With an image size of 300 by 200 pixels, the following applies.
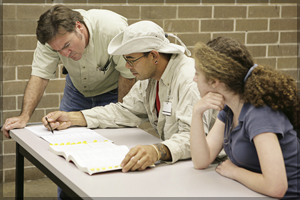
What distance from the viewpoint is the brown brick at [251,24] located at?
396cm

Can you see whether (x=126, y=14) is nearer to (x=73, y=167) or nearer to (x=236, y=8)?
(x=236, y=8)

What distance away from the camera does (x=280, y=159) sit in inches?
49.9

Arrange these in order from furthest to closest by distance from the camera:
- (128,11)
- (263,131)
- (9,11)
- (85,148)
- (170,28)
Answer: (170,28) → (128,11) → (9,11) → (85,148) → (263,131)

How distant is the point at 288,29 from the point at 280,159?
3216 millimetres

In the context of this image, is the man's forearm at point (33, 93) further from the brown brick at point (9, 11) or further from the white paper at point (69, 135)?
the brown brick at point (9, 11)

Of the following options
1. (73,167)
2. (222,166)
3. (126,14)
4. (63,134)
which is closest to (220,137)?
(222,166)

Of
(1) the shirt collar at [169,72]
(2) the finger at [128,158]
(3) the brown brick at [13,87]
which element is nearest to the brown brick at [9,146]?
(3) the brown brick at [13,87]

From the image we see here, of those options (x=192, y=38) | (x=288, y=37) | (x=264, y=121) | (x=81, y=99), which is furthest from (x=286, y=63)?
(x=264, y=121)

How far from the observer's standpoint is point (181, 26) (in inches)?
147

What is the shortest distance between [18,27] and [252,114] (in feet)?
8.11

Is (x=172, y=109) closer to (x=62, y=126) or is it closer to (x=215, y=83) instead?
(x=215, y=83)

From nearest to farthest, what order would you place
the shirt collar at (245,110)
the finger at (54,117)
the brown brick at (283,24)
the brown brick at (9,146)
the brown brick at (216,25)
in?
1. the shirt collar at (245,110)
2. the finger at (54,117)
3. the brown brick at (9,146)
4. the brown brick at (216,25)
5. the brown brick at (283,24)

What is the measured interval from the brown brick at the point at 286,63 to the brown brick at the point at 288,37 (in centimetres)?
19

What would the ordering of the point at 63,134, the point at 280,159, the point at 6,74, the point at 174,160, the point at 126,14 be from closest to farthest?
the point at 280,159
the point at 174,160
the point at 63,134
the point at 6,74
the point at 126,14
